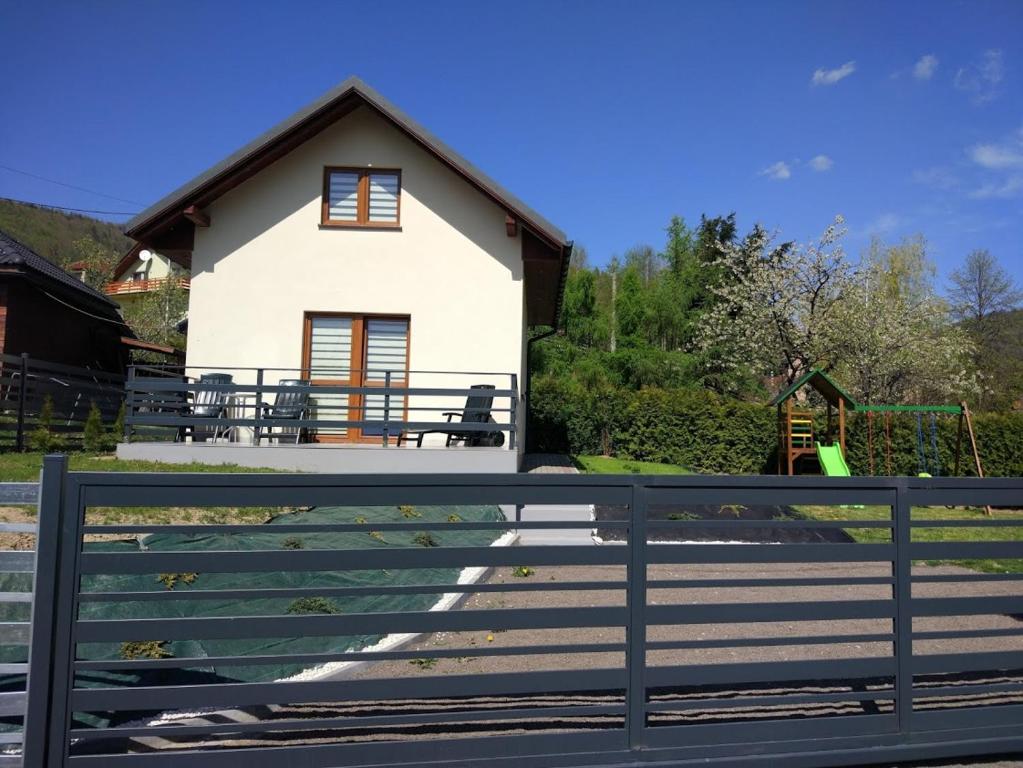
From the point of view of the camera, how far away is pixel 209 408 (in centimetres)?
A: 1227

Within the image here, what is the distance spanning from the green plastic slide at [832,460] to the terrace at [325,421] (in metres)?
6.87

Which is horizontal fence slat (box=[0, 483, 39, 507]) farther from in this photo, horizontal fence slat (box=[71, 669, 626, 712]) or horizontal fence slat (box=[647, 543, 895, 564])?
horizontal fence slat (box=[647, 543, 895, 564])

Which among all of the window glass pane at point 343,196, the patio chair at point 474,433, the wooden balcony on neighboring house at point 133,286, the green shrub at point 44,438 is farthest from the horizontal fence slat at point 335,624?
the wooden balcony on neighboring house at point 133,286

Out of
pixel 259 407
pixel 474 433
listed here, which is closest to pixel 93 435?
pixel 259 407

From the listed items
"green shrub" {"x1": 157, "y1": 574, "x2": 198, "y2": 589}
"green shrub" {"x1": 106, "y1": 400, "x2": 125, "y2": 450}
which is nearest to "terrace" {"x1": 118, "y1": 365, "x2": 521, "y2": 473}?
"green shrub" {"x1": 106, "y1": 400, "x2": 125, "y2": 450}

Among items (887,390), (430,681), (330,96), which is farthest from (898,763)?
(887,390)

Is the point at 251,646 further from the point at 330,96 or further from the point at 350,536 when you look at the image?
the point at 330,96

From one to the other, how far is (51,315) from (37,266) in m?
1.78

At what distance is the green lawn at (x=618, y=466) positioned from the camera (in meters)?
15.0

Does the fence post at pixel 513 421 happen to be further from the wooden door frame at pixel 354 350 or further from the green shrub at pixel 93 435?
the green shrub at pixel 93 435

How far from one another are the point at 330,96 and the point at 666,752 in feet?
40.1

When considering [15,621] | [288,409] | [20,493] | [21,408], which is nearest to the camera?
[15,621]

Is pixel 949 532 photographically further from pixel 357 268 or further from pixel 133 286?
pixel 133 286

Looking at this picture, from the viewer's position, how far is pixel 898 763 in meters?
3.66
